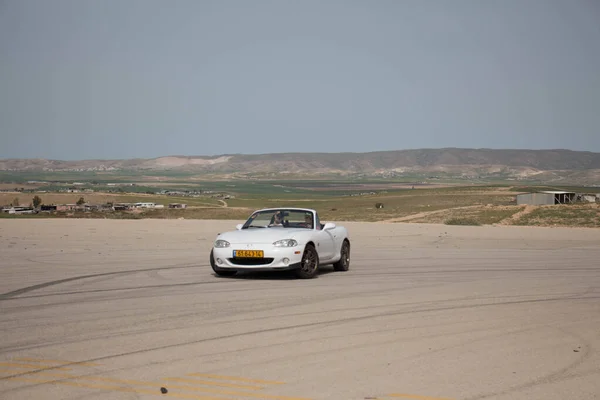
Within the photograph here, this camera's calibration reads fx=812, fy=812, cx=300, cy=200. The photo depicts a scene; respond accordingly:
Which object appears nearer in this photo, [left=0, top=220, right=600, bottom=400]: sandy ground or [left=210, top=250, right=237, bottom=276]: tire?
[left=0, top=220, right=600, bottom=400]: sandy ground

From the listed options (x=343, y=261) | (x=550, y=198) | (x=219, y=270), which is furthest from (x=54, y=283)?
(x=550, y=198)

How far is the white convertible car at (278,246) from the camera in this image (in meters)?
14.6

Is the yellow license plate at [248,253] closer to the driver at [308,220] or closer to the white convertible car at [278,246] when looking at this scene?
the white convertible car at [278,246]

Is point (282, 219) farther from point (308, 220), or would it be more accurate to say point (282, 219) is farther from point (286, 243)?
point (286, 243)

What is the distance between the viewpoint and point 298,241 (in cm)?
1482

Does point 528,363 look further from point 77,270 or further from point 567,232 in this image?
point 567,232

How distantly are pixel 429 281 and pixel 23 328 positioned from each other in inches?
303

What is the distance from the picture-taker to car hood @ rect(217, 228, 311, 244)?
14.8 m

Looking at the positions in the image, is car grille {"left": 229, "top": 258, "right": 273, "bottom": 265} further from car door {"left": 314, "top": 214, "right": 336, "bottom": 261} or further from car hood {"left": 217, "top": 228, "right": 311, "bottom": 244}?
car door {"left": 314, "top": 214, "right": 336, "bottom": 261}

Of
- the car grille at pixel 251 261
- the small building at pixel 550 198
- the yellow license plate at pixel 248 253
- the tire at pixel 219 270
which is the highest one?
the yellow license plate at pixel 248 253

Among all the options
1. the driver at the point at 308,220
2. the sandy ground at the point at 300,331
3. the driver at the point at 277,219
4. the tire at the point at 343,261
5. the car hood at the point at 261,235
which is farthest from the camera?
the tire at the point at 343,261

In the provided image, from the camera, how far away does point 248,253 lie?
14648 mm

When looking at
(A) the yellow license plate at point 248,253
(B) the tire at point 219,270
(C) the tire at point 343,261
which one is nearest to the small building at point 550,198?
(C) the tire at point 343,261

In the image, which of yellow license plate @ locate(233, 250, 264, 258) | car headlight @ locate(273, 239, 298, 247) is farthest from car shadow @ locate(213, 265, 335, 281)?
car headlight @ locate(273, 239, 298, 247)
